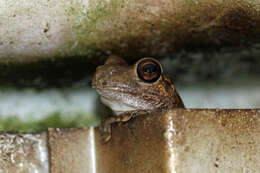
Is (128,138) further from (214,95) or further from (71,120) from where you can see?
(214,95)

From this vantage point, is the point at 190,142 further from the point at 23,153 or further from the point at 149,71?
the point at 23,153

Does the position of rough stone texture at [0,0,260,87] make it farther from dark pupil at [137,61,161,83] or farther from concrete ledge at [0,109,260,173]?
concrete ledge at [0,109,260,173]

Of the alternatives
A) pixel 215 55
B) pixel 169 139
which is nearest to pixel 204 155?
pixel 169 139

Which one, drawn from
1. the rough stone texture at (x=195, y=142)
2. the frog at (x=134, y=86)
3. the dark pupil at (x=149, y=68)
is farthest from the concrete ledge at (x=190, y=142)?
the dark pupil at (x=149, y=68)

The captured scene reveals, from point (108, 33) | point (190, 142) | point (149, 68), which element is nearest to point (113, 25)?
point (108, 33)

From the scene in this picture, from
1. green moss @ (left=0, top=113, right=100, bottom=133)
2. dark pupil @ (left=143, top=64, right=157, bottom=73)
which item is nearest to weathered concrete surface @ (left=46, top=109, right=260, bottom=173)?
dark pupil @ (left=143, top=64, right=157, bottom=73)

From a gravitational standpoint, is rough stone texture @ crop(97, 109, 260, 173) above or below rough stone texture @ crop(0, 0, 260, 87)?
below

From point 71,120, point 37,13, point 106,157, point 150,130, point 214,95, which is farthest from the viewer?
point 214,95

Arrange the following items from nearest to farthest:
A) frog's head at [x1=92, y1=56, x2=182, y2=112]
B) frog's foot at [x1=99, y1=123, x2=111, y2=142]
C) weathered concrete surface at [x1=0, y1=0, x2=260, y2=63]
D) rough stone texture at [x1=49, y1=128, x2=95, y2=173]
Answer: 1. weathered concrete surface at [x1=0, y1=0, x2=260, y2=63]
2. frog's head at [x1=92, y1=56, x2=182, y2=112]
3. frog's foot at [x1=99, y1=123, x2=111, y2=142]
4. rough stone texture at [x1=49, y1=128, x2=95, y2=173]
